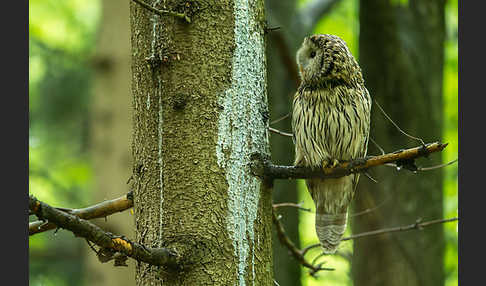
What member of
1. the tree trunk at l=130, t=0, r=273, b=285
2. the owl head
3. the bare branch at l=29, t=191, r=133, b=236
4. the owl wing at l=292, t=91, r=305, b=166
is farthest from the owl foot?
the bare branch at l=29, t=191, r=133, b=236

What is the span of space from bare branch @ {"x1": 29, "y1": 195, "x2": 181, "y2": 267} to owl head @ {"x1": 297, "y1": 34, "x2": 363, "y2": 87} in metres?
1.47

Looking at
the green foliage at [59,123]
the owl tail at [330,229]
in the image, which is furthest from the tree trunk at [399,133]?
the green foliage at [59,123]

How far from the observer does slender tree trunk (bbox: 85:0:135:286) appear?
234 inches

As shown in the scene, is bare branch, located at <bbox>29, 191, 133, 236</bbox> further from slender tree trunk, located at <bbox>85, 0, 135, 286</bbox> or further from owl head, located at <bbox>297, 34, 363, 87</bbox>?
slender tree trunk, located at <bbox>85, 0, 135, 286</bbox>

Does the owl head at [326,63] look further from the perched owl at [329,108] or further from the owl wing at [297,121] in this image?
the owl wing at [297,121]

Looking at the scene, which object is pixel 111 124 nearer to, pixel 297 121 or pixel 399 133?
pixel 399 133

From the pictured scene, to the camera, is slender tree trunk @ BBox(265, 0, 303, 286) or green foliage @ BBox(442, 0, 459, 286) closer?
slender tree trunk @ BBox(265, 0, 303, 286)

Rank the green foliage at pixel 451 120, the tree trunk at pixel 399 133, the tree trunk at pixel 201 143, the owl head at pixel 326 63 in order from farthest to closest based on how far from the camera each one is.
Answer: the green foliage at pixel 451 120 < the tree trunk at pixel 399 133 < the owl head at pixel 326 63 < the tree trunk at pixel 201 143

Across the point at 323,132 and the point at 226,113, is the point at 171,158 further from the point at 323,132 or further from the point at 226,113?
the point at 323,132

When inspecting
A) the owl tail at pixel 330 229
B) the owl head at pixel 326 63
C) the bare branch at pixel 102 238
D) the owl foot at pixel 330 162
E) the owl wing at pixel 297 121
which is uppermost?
the owl head at pixel 326 63

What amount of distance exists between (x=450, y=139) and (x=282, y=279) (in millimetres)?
4206

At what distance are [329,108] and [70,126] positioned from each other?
703cm

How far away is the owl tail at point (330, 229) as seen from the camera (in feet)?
11.5

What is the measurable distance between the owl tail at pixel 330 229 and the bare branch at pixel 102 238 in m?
1.40
